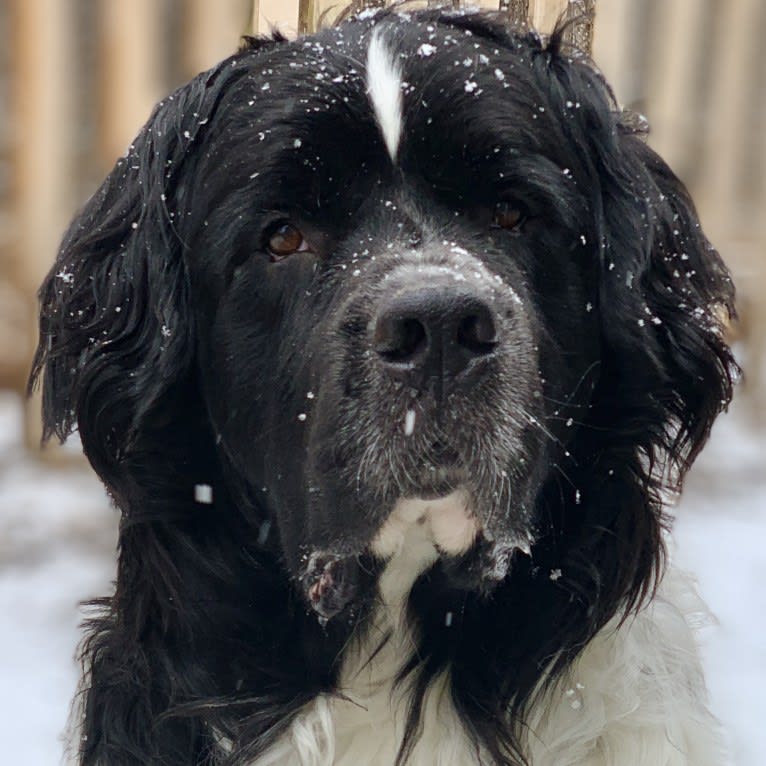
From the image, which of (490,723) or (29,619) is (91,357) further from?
(29,619)

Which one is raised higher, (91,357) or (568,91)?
(568,91)

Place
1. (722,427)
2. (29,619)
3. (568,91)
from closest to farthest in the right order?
1. (568,91)
2. (29,619)
3. (722,427)

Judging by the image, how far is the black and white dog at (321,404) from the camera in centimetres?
201

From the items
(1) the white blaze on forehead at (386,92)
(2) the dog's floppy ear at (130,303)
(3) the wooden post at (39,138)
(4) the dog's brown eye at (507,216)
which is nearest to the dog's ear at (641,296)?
(4) the dog's brown eye at (507,216)

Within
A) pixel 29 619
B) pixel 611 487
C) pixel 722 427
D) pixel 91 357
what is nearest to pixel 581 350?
pixel 611 487

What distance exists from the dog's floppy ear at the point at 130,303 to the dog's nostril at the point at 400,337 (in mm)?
557

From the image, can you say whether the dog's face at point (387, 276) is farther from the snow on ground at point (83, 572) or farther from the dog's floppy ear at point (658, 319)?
the snow on ground at point (83, 572)

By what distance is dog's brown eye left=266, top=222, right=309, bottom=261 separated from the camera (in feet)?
6.72

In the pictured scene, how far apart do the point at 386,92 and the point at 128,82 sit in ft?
9.44

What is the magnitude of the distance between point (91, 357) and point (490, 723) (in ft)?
3.49

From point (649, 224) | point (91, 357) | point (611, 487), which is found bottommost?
point (611, 487)

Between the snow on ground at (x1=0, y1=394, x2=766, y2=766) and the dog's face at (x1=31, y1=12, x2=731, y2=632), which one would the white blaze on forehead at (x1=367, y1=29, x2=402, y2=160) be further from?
the snow on ground at (x1=0, y1=394, x2=766, y2=766)

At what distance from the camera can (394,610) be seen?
2.14 metres

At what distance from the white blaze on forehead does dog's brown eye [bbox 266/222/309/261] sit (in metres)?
0.23
